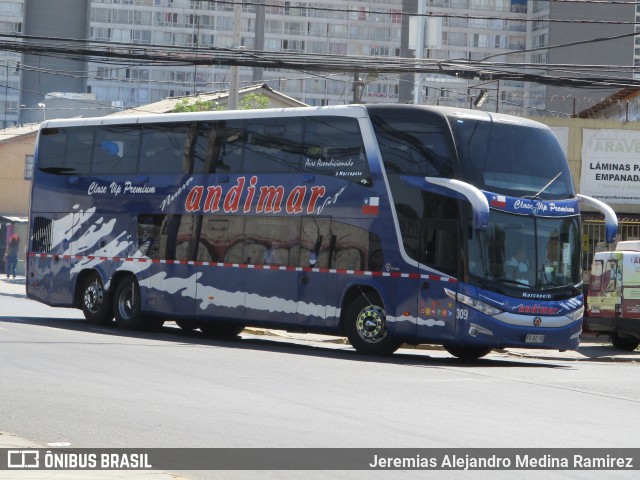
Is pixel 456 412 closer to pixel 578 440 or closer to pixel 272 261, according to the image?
pixel 578 440

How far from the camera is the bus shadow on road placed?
70.3ft

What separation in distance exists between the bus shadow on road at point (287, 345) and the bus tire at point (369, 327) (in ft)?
0.58

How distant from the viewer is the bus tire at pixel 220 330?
86.0ft

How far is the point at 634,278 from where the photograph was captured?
92.3ft

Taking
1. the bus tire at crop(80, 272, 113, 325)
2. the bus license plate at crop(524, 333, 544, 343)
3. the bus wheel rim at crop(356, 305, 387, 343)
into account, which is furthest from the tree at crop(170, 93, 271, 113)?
the bus license plate at crop(524, 333, 544, 343)

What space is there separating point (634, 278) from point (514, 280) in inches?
336

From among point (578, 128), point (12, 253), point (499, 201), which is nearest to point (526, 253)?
point (499, 201)

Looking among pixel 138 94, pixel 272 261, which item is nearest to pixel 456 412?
pixel 272 261

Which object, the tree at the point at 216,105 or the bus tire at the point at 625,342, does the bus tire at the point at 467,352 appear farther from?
the tree at the point at 216,105

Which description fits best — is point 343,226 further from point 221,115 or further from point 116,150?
point 116,150

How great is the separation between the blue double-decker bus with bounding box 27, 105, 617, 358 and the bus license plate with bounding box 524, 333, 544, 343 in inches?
1.2

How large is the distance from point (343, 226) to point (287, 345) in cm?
411

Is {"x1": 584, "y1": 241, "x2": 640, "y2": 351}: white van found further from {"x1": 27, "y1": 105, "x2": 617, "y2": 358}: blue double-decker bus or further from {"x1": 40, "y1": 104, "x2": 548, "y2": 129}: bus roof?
{"x1": 40, "y1": 104, "x2": 548, "y2": 129}: bus roof

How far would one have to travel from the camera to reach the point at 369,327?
2144cm
